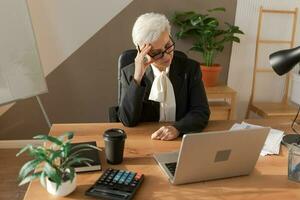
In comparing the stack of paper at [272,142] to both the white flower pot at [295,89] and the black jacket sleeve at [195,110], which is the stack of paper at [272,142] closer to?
the black jacket sleeve at [195,110]

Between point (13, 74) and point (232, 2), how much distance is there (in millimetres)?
1979

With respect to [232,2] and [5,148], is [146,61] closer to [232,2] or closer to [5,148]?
[232,2]

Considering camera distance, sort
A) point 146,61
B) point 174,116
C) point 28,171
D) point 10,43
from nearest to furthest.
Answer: point 28,171 → point 146,61 → point 174,116 → point 10,43

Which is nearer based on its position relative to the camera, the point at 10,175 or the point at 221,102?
the point at 10,175

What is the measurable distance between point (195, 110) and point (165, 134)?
313 millimetres

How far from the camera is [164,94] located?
1.83 m

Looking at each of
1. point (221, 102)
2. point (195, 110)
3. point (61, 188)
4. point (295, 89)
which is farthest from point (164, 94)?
point (295, 89)

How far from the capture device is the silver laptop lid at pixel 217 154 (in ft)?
3.38

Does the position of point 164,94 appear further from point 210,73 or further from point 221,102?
point 221,102

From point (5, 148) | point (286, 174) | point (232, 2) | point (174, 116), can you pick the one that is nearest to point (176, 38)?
point (232, 2)

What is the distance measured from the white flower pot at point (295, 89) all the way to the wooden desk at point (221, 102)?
0.69 metres

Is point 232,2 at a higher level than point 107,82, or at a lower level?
higher

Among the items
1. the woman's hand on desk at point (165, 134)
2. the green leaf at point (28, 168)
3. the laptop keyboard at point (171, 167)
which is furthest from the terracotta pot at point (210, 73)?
the green leaf at point (28, 168)

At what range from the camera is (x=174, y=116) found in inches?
73.8
